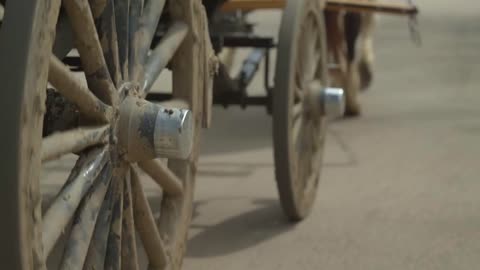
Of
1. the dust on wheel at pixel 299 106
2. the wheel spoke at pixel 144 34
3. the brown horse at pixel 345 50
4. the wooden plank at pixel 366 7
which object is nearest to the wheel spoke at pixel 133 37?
the wheel spoke at pixel 144 34

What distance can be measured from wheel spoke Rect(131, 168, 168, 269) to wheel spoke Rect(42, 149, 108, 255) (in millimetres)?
200

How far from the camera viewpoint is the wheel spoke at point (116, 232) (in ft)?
6.38

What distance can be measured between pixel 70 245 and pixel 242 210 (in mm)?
1883

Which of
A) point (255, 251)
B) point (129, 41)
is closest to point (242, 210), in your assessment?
point (255, 251)

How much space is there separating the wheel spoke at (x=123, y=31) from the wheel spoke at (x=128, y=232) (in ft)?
0.74

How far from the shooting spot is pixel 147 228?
212 cm

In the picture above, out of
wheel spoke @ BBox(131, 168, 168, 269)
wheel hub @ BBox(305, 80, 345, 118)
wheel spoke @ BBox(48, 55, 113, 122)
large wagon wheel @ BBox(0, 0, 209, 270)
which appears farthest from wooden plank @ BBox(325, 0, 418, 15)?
wheel spoke @ BBox(48, 55, 113, 122)

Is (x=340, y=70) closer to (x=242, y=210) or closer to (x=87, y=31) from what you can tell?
(x=242, y=210)

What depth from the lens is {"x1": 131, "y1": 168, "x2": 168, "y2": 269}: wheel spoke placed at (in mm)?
2066

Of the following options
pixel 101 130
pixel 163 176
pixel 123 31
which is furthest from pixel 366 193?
pixel 101 130

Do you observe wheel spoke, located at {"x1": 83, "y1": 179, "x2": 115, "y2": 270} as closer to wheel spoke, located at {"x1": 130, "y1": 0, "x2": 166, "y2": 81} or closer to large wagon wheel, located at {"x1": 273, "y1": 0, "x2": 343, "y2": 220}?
wheel spoke, located at {"x1": 130, "y1": 0, "x2": 166, "y2": 81}

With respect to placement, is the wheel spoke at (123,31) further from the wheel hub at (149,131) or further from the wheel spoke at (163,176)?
the wheel spoke at (163,176)

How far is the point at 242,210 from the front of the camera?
361 centimetres

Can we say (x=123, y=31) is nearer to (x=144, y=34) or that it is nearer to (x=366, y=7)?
(x=144, y=34)
